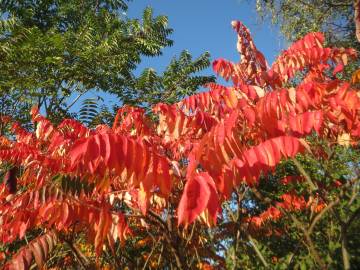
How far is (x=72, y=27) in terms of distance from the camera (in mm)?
14719

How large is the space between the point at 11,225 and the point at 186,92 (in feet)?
31.6

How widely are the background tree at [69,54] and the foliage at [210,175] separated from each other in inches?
185

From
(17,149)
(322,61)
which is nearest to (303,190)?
(322,61)

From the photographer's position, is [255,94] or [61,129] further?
[61,129]

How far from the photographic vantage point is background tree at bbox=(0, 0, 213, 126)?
32.0 ft

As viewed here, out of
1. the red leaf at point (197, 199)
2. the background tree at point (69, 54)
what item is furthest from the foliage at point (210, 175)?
the background tree at point (69, 54)

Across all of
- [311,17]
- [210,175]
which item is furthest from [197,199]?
[311,17]

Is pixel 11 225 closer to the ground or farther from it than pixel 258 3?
closer to the ground

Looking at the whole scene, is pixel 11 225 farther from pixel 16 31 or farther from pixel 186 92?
pixel 186 92

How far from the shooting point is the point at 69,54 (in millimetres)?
11086

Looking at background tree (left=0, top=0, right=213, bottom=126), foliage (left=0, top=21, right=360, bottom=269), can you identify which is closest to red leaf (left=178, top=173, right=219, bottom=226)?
foliage (left=0, top=21, right=360, bottom=269)

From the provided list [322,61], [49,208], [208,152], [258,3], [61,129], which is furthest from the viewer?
[258,3]

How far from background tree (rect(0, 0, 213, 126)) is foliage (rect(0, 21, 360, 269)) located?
4.71 m

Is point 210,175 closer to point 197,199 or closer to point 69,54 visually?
point 197,199
